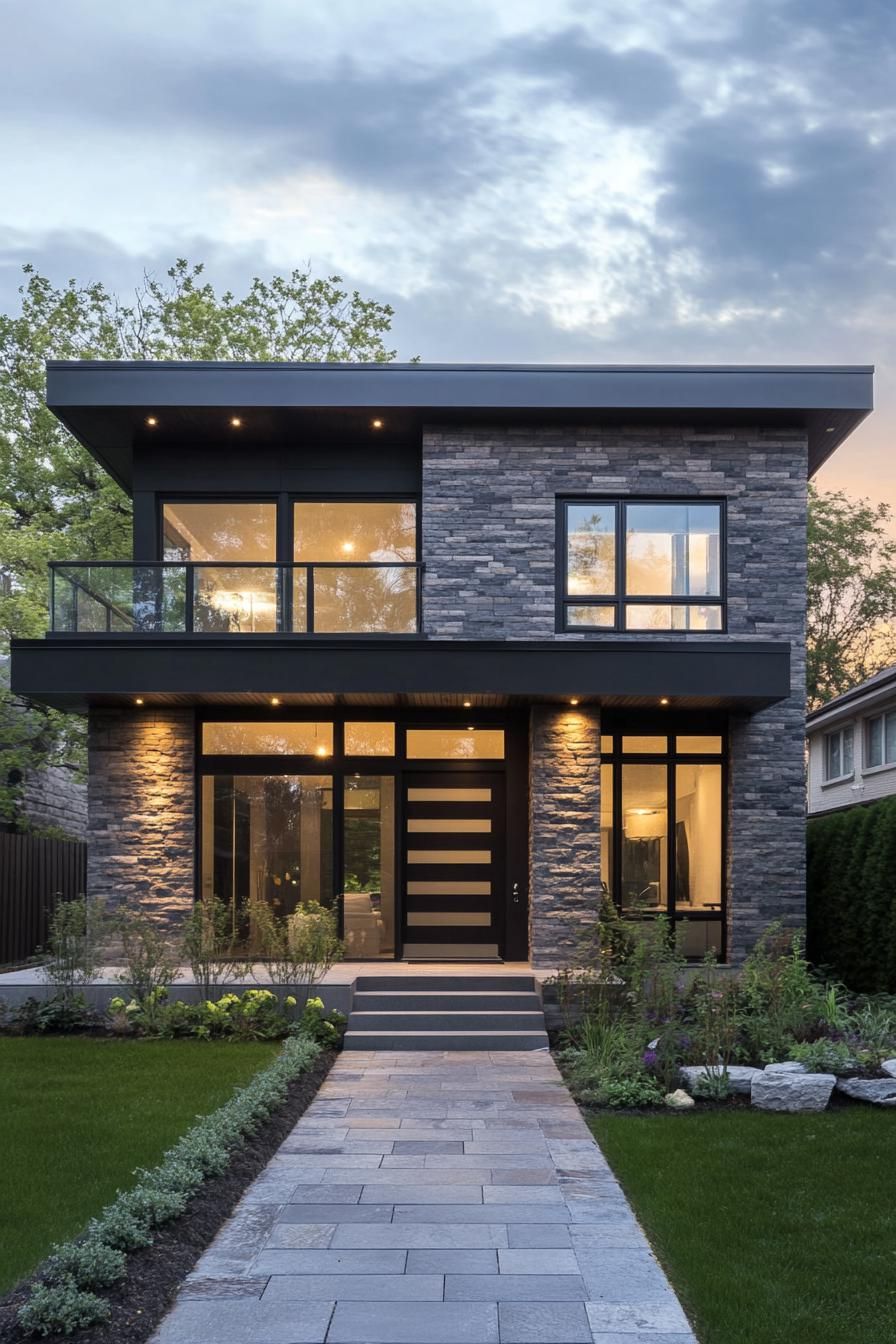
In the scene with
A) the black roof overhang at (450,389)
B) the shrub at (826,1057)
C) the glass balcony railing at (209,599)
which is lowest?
the shrub at (826,1057)

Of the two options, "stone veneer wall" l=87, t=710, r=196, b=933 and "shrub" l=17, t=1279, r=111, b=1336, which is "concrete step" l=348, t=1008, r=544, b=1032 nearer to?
"stone veneer wall" l=87, t=710, r=196, b=933

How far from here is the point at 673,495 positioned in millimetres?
14078

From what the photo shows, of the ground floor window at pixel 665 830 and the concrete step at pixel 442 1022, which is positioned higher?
the ground floor window at pixel 665 830

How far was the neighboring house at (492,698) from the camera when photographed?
13.5 meters

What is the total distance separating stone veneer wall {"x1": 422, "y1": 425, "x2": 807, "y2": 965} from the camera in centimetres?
1382

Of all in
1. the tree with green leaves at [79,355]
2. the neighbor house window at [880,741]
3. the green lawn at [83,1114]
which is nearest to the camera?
the green lawn at [83,1114]

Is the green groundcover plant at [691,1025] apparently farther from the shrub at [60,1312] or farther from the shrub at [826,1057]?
the shrub at [60,1312]

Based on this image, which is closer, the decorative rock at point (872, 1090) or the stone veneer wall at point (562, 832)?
the decorative rock at point (872, 1090)

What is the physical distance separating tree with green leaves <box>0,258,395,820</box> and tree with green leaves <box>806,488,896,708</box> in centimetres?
1653

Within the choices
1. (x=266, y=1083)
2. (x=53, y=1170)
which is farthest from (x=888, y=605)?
(x=53, y=1170)

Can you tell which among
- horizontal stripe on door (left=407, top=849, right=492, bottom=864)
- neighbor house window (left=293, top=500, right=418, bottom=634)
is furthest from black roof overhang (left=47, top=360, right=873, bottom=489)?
horizontal stripe on door (left=407, top=849, right=492, bottom=864)

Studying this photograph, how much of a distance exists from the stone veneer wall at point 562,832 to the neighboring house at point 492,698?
1.0 inches

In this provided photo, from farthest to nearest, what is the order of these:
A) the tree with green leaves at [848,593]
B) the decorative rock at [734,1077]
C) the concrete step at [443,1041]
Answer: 1. the tree with green leaves at [848,593]
2. the concrete step at [443,1041]
3. the decorative rock at [734,1077]

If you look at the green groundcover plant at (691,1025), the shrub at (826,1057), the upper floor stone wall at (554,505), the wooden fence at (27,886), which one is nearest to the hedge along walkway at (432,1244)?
the green groundcover plant at (691,1025)
